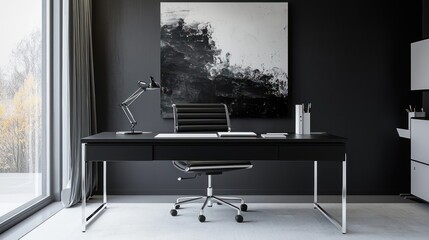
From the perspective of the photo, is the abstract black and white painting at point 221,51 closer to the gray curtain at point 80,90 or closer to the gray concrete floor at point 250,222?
the gray curtain at point 80,90

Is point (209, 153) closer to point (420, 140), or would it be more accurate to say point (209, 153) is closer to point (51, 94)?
point (51, 94)

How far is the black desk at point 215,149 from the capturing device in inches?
153

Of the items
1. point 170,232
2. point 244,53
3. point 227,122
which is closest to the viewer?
point 170,232

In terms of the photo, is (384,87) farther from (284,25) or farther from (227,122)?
(227,122)

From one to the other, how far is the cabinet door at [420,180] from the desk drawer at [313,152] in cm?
134

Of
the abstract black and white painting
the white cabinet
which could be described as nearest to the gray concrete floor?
the white cabinet

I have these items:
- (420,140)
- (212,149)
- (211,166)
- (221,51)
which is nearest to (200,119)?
(211,166)

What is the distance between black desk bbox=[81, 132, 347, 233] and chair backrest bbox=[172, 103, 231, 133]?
2.62 ft

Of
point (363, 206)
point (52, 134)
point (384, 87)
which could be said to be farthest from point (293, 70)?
point (52, 134)

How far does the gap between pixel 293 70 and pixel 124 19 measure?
6.18ft

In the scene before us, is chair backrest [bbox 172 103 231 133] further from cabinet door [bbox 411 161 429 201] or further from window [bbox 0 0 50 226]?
cabinet door [bbox 411 161 429 201]

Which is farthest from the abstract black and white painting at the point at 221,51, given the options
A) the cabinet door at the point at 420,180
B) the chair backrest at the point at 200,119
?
the cabinet door at the point at 420,180

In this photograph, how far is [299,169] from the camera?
5504mm

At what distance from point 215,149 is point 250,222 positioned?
0.78 metres
